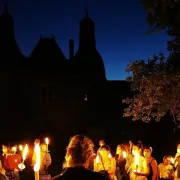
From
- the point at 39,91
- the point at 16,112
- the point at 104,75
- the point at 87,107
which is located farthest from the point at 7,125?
the point at 104,75

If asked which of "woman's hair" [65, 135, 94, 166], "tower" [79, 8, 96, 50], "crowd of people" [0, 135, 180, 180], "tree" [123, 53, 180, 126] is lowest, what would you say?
"crowd of people" [0, 135, 180, 180]

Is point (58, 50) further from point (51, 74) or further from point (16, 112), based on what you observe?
point (16, 112)

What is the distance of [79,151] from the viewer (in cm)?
428

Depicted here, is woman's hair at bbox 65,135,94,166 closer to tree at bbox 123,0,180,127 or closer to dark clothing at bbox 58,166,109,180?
dark clothing at bbox 58,166,109,180

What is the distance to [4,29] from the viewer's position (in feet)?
97.5

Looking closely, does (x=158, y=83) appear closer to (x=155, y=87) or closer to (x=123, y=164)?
(x=155, y=87)

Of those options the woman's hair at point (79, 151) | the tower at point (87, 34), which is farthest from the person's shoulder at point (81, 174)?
the tower at point (87, 34)

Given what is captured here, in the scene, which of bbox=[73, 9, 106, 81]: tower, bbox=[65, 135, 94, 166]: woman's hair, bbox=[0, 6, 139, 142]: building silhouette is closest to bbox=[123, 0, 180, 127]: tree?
bbox=[65, 135, 94, 166]: woman's hair

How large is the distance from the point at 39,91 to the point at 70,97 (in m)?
2.34

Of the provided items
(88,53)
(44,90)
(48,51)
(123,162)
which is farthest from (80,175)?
(88,53)

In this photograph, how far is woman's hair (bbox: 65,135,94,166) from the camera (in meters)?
4.20

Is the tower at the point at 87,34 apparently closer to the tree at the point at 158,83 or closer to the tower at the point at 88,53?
the tower at the point at 88,53

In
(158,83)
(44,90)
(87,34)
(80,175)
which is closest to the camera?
(80,175)

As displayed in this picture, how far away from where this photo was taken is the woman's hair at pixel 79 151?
165 inches
